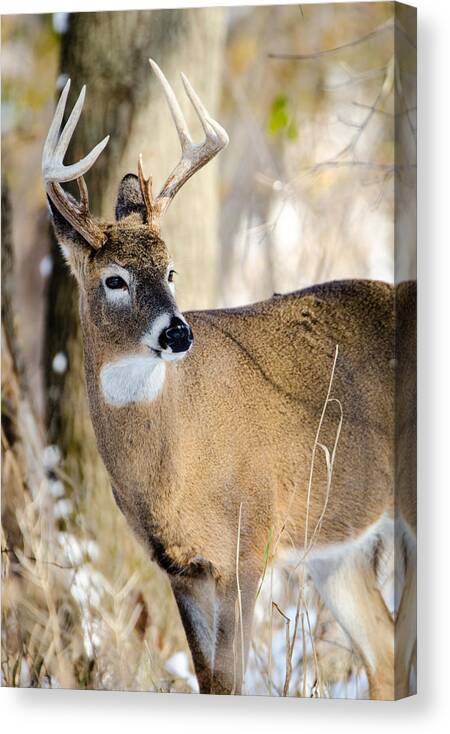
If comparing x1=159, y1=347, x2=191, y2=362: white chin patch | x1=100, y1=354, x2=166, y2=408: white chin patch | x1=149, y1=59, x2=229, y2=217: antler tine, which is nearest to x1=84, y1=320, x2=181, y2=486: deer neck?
x1=100, y1=354, x2=166, y2=408: white chin patch

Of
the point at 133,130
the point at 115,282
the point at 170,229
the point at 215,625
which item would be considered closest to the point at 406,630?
the point at 215,625

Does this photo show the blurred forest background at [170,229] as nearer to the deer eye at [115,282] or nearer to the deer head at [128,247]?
the deer head at [128,247]

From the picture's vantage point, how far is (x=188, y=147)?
5309mm

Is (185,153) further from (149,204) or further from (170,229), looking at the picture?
(170,229)

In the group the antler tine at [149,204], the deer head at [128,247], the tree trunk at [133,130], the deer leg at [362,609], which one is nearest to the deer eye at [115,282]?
the deer head at [128,247]

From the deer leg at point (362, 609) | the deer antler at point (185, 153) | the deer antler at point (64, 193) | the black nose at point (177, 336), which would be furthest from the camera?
the deer antler at point (185, 153)

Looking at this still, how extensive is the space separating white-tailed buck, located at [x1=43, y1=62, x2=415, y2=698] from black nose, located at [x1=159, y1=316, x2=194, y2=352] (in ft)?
0.41

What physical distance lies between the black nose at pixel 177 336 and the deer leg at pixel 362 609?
34.2 inches

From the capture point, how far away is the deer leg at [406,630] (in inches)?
198

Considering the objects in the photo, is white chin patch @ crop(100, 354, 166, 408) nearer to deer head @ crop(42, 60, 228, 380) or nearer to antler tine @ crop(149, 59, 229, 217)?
deer head @ crop(42, 60, 228, 380)

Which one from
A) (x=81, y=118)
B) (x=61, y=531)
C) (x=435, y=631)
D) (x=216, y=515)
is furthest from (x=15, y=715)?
(x=81, y=118)

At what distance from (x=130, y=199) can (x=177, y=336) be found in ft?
2.01

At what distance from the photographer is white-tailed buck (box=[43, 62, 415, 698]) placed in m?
5.13

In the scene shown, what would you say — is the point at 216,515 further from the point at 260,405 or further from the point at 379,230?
the point at 379,230
